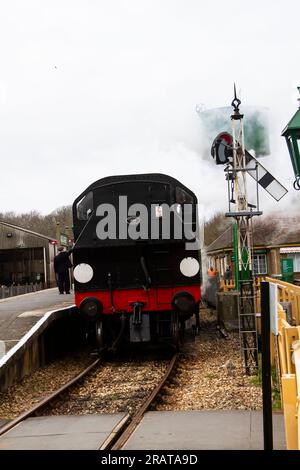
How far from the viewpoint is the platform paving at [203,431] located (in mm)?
5039

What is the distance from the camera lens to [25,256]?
46.5m

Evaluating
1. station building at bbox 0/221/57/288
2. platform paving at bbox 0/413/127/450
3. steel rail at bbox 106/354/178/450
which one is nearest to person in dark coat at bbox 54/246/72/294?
steel rail at bbox 106/354/178/450

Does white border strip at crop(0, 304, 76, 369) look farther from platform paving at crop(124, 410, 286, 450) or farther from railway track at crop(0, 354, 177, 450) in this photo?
platform paving at crop(124, 410, 286, 450)

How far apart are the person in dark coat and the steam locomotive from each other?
18.7 ft

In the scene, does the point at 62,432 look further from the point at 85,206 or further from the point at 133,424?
the point at 85,206

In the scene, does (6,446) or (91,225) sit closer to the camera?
(6,446)

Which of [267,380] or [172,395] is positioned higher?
[267,380]

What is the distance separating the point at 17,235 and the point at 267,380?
40196mm

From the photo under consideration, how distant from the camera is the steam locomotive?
10547mm

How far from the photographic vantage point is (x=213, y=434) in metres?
5.39

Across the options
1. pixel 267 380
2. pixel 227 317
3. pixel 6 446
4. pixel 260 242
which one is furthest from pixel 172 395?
pixel 260 242

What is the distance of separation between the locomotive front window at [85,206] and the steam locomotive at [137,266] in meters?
0.29
